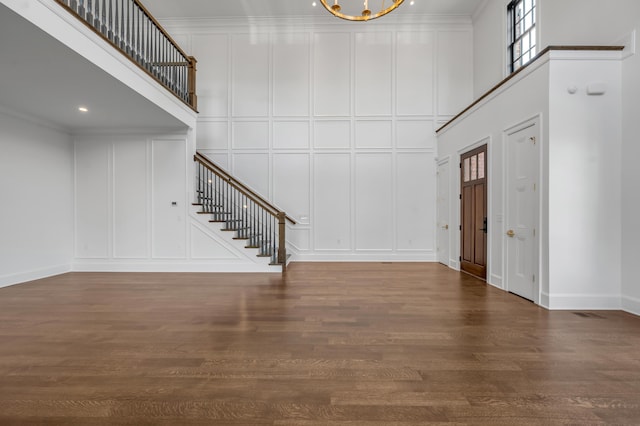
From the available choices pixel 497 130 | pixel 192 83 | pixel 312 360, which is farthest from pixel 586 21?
pixel 192 83

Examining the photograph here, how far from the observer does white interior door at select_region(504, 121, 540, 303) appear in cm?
A: 416

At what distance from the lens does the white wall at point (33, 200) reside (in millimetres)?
5332

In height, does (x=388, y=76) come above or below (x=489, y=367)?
above

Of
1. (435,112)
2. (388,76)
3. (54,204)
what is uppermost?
(388,76)

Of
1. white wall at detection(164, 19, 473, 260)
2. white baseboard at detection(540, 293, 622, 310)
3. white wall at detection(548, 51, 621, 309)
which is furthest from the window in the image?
white baseboard at detection(540, 293, 622, 310)

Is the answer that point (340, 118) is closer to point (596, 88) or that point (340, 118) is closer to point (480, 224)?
point (480, 224)

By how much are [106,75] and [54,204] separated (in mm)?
3873

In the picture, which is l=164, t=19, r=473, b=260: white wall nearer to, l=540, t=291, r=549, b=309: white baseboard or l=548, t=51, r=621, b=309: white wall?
l=540, t=291, r=549, b=309: white baseboard

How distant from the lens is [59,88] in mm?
4398

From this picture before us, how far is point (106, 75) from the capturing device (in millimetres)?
4020

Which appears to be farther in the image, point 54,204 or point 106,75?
point 54,204

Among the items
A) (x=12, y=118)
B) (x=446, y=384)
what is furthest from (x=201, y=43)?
(x=446, y=384)

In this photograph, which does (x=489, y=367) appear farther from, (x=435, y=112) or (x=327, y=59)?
(x=327, y=59)

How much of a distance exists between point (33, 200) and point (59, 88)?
2.78 meters
